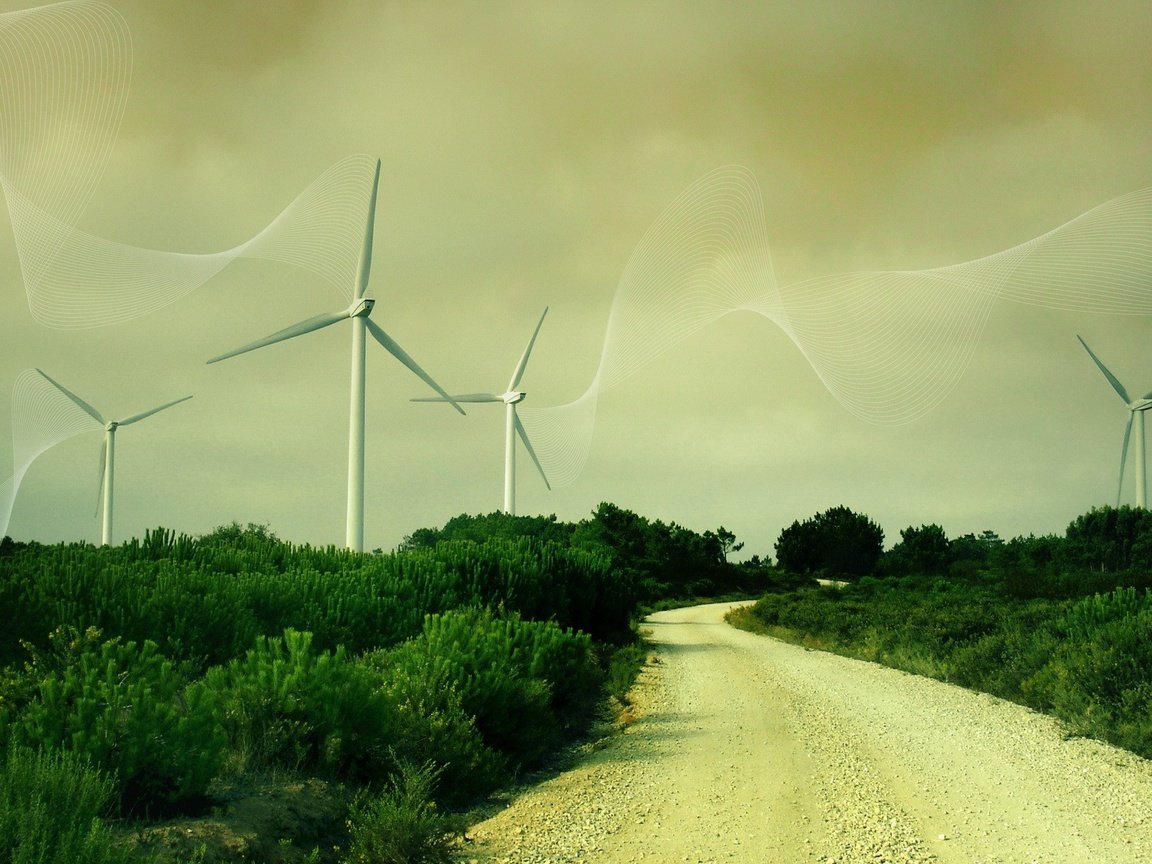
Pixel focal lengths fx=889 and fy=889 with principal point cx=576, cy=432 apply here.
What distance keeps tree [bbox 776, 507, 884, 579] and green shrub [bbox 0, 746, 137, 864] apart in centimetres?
10631

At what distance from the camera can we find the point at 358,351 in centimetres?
4631

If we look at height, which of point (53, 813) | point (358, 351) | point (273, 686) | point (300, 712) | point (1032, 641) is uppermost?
point (358, 351)

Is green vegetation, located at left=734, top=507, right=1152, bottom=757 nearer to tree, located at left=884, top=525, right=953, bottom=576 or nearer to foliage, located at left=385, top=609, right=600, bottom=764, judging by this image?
foliage, located at left=385, top=609, right=600, bottom=764

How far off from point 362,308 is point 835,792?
4105 cm

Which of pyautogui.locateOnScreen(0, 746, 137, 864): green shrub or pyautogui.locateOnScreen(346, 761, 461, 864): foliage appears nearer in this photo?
pyautogui.locateOnScreen(0, 746, 137, 864): green shrub

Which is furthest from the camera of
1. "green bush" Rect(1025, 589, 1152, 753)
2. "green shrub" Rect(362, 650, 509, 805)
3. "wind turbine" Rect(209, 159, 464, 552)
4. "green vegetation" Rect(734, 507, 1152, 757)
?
"wind turbine" Rect(209, 159, 464, 552)

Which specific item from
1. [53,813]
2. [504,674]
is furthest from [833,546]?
[53,813]

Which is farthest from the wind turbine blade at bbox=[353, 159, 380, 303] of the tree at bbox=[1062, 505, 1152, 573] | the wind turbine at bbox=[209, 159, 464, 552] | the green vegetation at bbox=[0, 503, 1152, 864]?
the tree at bbox=[1062, 505, 1152, 573]

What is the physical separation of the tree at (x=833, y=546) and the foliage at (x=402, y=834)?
104 meters

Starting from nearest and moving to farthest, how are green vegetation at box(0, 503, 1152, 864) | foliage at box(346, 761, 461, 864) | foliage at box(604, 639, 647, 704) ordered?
foliage at box(346, 761, 461, 864) → green vegetation at box(0, 503, 1152, 864) → foliage at box(604, 639, 647, 704)

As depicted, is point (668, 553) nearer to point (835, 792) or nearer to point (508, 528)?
point (508, 528)

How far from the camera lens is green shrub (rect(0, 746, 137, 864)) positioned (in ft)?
20.2

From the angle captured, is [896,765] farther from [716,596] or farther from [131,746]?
[716,596]

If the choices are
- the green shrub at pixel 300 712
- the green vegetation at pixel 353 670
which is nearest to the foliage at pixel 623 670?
the green vegetation at pixel 353 670
